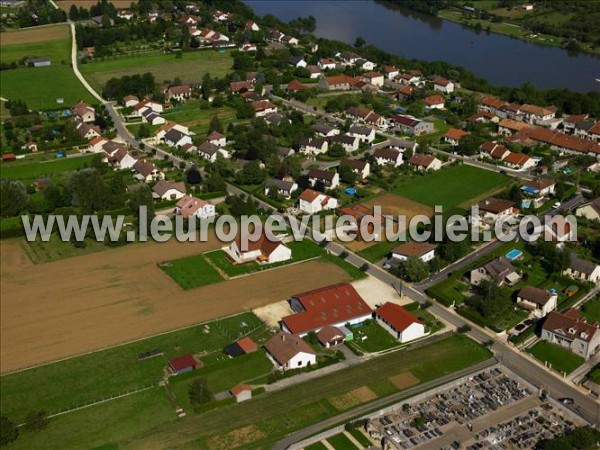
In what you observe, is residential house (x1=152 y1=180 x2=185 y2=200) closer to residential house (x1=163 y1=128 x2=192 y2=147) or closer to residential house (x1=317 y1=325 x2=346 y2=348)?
residential house (x1=163 y1=128 x2=192 y2=147)

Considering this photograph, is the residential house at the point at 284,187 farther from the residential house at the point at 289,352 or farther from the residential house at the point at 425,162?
the residential house at the point at 289,352

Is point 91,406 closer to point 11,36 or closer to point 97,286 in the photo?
point 97,286

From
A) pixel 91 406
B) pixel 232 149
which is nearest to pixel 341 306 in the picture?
pixel 91 406

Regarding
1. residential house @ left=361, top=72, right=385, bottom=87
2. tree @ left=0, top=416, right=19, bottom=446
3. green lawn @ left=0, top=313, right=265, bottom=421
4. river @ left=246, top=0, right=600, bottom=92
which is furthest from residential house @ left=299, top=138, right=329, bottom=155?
tree @ left=0, top=416, right=19, bottom=446

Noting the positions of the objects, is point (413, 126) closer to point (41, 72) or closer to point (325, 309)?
point (325, 309)

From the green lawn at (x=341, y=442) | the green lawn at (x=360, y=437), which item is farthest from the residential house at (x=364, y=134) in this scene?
the green lawn at (x=341, y=442)
